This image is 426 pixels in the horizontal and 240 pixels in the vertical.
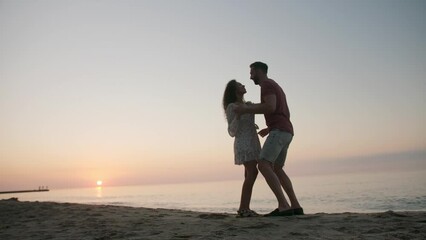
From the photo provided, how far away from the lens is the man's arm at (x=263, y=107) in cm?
521

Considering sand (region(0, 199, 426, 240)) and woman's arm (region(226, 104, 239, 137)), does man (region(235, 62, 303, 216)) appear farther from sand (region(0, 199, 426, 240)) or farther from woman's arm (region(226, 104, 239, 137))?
sand (region(0, 199, 426, 240))

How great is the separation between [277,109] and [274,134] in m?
0.41

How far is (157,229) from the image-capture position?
4.17m

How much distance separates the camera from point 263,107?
5219 mm

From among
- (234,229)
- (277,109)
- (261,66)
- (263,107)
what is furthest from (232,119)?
(234,229)

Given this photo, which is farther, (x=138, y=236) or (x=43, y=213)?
(x=43, y=213)

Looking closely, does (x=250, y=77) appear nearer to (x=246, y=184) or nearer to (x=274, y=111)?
(x=274, y=111)

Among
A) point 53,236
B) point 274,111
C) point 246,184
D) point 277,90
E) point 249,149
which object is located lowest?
point 53,236

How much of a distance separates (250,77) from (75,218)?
12.1ft

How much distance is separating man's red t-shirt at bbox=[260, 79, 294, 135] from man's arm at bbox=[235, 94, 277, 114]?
9 centimetres

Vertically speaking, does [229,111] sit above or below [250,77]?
below

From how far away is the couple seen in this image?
203 inches

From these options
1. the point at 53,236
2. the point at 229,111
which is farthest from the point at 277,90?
the point at 53,236

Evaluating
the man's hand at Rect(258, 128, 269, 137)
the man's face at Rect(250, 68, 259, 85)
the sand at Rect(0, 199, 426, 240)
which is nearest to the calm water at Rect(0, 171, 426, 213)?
the man's hand at Rect(258, 128, 269, 137)
